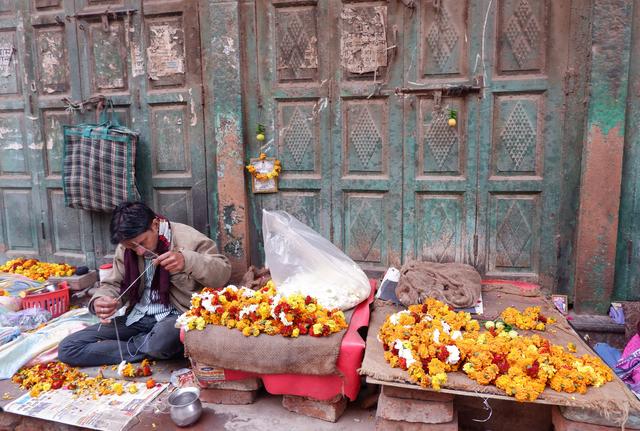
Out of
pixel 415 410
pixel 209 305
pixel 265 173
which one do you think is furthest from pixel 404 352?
pixel 265 173

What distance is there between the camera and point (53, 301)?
4.57 metres

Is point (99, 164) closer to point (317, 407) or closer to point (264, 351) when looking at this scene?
point (264, 351)

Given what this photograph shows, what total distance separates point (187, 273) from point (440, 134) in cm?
234

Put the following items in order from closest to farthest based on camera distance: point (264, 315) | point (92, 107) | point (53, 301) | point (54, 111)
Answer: point (264, 315), point (53, 301), point (92, 107), point (54, 111)

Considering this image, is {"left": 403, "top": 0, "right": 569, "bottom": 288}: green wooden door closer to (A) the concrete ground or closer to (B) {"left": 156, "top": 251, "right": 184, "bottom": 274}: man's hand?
(A) the concrete ground

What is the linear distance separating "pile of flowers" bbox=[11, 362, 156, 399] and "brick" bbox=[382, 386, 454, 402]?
1758 millimetres

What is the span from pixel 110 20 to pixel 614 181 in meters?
4.67

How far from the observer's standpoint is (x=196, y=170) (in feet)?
14.7

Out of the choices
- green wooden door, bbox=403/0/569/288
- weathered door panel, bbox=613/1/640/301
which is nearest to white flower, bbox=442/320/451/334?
green wooden door, bbox=403/0/569/288

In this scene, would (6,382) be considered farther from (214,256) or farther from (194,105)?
(194,105)

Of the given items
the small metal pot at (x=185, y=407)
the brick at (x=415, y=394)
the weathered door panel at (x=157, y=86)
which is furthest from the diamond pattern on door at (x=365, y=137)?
the small metal pot at (x=185, y=407)

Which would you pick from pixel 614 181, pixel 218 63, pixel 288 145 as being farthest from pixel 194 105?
pixel 614 181

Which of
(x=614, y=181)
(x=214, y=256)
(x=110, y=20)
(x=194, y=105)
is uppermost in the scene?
(x=110, y=20)

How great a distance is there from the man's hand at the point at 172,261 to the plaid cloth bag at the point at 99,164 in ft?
4.55
